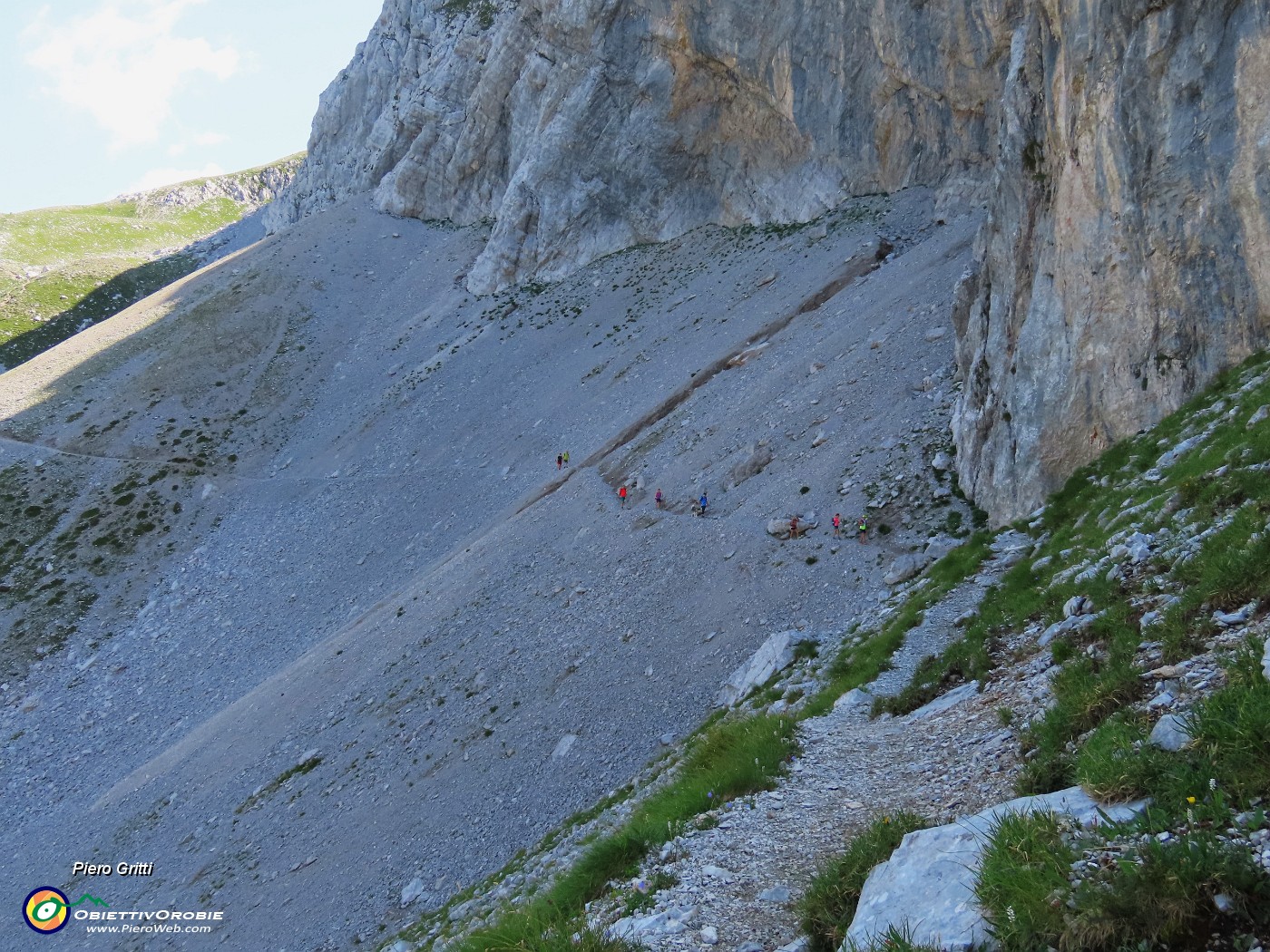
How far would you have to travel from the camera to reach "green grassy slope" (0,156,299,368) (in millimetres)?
111562

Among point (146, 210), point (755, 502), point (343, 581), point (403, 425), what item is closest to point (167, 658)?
point (343, 581)

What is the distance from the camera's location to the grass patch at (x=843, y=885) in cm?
598

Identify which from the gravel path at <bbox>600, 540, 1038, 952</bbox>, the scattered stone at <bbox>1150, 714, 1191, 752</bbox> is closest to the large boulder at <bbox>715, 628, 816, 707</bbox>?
the gravel path at <bbox>600, 540, 1038, 952</bbox>

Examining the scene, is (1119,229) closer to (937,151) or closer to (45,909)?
(45,909)

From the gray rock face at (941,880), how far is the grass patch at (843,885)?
225 millimetres

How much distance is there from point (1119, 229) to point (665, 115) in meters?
55.1

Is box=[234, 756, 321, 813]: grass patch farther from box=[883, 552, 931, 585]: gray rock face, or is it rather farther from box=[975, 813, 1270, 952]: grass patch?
box=[975, 813, 1270, 952]: grass patch

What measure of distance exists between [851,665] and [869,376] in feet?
66.7

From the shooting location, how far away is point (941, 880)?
5383 millimetres

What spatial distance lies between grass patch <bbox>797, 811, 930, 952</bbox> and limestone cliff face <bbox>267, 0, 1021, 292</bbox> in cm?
5169

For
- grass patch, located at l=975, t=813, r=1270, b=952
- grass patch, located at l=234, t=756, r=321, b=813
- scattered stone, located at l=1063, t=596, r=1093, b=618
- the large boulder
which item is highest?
grass patch, located at l=975, t=813, r=1270, b=952

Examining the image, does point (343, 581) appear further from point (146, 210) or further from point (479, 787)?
point (146, 210)

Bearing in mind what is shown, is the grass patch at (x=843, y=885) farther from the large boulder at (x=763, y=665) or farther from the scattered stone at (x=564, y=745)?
the scattered stone at (x=564, y=745)

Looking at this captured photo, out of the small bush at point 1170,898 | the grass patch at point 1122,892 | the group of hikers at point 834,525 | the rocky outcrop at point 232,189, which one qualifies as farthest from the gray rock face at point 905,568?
the rocky outcrop at point 232,189
